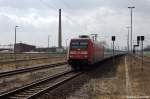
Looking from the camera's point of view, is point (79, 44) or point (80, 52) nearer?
point (80, 52)

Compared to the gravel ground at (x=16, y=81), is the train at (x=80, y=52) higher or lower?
higher

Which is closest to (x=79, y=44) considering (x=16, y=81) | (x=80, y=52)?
(x=80, y=52)

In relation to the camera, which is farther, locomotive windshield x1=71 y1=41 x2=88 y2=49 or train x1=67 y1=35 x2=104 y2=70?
locomotive windshield x1=71 y1=41 x2=88 y2=49

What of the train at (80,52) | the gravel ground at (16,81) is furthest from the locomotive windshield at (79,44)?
the gravel ground at (16,81)

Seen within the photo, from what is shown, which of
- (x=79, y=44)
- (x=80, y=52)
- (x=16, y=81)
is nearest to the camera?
(x=16, y=81)

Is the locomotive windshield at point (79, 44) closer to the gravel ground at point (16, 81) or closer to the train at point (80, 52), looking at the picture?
A: the train at point (80, 52)

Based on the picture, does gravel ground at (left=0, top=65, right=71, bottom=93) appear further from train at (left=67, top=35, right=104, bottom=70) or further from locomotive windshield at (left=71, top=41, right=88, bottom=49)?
locomotive windshield at (left=71, top=41, right=88, bottom=49)

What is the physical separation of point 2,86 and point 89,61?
13.3 metres

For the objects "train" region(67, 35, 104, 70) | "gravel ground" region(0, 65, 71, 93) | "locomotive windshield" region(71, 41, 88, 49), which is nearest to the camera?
"gravel ground" region(0, 65, 71, 93)

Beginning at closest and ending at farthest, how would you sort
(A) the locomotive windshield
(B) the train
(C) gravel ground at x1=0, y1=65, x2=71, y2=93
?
(C) gravel ground at x1=0, y1=65, x2=71, y2=93 < (B) the train < (A) the locomotive windshield

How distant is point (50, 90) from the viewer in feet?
55.5

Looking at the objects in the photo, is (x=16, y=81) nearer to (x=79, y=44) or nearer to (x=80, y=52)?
(x=80, y=52)

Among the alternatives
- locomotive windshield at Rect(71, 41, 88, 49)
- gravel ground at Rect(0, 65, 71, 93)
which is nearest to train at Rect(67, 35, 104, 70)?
locomotive windshield at Rect(71, 41, 88, 49)

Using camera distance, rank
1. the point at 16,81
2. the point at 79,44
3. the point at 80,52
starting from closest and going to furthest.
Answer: the point at 16,81
the point at 80,52
the point at 79,44
